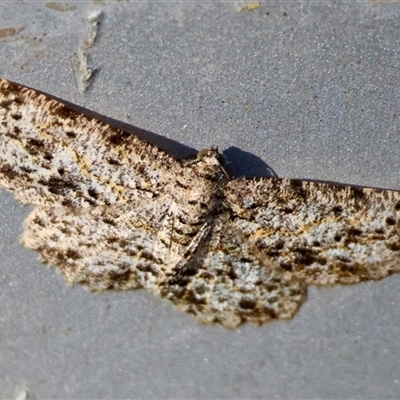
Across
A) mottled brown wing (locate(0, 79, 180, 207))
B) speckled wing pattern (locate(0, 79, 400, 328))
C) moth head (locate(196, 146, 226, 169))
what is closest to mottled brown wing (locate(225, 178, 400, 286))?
speckled wing pattern (locate(0, 79, 400, 328))

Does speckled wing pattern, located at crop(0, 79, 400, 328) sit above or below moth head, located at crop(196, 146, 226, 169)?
below

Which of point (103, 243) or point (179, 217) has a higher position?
point (179, 217)

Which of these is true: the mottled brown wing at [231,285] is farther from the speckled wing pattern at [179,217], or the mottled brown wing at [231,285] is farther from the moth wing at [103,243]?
the moth wing at [103,243]

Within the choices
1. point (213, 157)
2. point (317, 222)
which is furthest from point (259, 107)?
point (317, 222)

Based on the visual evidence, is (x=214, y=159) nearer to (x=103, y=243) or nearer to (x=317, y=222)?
(x=317, y=222)

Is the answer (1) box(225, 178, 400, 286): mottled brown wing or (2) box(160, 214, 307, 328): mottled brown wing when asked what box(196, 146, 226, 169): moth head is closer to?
(1) box(225, 178, 400, 286): mottled brown wing

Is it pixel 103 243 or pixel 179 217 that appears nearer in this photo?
pixel 179 217

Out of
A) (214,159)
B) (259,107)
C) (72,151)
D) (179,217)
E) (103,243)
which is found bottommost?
(103,243)
